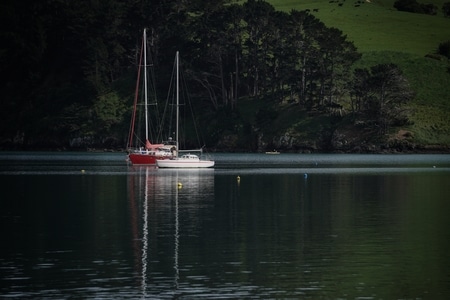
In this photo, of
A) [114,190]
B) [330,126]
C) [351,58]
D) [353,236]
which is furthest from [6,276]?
[351,58]

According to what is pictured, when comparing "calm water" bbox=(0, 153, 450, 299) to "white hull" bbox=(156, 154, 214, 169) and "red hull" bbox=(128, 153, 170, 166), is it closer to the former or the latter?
"white hull" bbox=(156, 154, 214, 169)

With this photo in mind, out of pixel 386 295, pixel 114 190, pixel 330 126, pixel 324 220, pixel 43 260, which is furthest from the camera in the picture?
pixel 330 126

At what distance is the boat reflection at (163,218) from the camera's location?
3900cm

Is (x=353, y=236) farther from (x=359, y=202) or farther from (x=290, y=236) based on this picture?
(x=359, y=202)

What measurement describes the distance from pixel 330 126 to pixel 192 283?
502ft

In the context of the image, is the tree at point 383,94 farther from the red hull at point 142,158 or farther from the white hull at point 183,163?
the white hull at point 183,163

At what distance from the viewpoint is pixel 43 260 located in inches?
1658

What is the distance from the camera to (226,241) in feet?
159

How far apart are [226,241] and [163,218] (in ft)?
38.6

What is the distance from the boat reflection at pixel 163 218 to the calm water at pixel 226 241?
3.0 inches

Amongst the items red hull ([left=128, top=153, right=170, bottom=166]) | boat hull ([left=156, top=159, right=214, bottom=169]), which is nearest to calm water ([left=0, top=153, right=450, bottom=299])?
boat hull ([left=156, top=159, right=214, bottom=169])

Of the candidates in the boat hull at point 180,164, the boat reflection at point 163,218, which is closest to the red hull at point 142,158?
the boat hull at point 180,164

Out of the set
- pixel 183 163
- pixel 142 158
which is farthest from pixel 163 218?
pixel 142 158

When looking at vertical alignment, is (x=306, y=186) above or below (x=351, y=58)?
below
